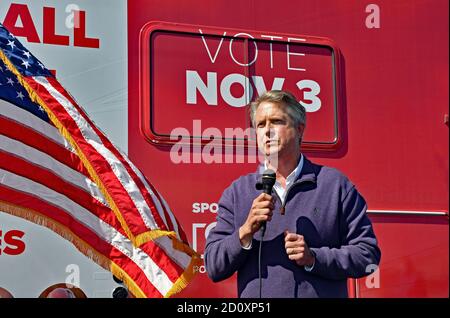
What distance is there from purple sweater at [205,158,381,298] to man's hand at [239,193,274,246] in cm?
7

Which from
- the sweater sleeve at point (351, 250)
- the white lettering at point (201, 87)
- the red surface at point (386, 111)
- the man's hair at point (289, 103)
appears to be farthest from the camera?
the red surface at point (386, 111)

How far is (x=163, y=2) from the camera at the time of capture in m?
3.53

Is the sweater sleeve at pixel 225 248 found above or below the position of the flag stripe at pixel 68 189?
below

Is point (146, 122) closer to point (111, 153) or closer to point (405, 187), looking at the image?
point (111, 153)

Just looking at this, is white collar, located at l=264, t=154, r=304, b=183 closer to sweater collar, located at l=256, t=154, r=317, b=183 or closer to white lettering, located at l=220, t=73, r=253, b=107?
sweater collar, located at l=256, t=154, r=317, b=183

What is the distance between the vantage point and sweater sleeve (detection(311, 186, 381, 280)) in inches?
86.1

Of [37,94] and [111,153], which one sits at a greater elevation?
[37,94]

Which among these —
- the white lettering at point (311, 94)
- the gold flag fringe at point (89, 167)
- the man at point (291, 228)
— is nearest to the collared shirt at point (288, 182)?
the man at point (291, 228)

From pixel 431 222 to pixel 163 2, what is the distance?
5.96 ft

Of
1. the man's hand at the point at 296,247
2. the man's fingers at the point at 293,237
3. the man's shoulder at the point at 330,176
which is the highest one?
the man's shoulder at the point at 330,176

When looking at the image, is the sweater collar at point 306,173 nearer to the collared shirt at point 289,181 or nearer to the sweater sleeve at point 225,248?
the collared shirt at point 289,181

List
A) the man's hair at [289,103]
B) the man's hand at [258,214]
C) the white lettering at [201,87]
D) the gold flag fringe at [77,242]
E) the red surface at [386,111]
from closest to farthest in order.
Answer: the man's hand at [258,214]
the man's hair at [289,103]
the gold flag fringe at [77,242]
the white lettering at [201,87]
the red surface at [386,111]

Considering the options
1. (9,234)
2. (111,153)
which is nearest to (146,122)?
(111,153)

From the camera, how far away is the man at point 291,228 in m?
2.20
